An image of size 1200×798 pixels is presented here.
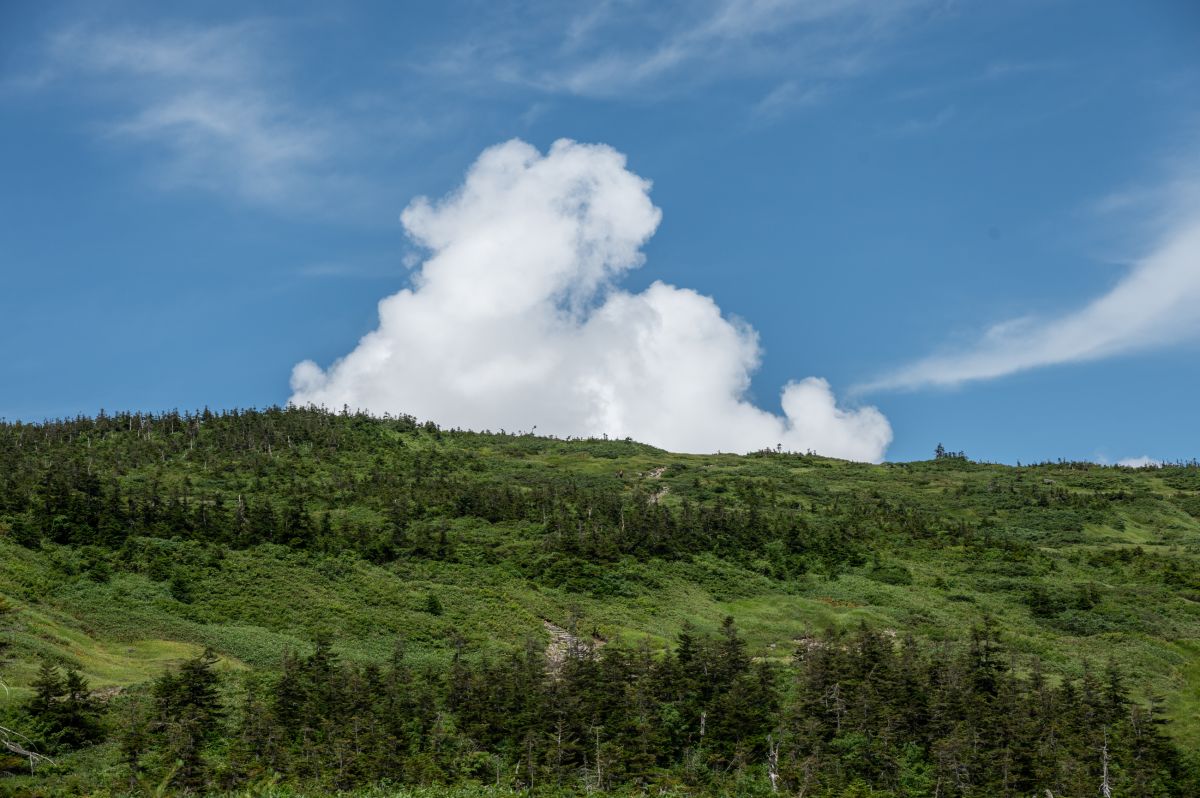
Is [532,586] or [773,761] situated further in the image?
[532,586]

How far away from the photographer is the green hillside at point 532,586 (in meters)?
40.2

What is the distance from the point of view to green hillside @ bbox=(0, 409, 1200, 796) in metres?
40.2

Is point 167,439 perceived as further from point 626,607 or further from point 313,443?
point 626,607

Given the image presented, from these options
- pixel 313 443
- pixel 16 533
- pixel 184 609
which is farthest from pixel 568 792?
pixel 313 443

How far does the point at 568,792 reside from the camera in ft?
104

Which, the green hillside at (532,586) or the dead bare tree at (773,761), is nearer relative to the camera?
the dead bare tree at (773,761)

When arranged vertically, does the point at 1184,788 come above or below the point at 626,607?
below

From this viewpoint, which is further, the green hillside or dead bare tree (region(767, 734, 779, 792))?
the green hillside

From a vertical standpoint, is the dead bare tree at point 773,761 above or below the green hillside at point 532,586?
below

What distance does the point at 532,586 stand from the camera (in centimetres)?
8019

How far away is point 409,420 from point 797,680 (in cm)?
13181

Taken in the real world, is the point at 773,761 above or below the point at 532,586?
below

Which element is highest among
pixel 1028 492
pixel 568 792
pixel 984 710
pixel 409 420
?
pixel 409 420

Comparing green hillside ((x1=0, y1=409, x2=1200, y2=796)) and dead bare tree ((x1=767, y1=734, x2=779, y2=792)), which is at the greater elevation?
green hillside ((x1=0, y1=409, x2=1200, y2=796))
